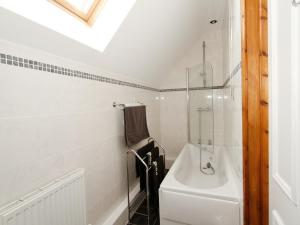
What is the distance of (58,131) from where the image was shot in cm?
131

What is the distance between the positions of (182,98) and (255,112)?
2445 mm

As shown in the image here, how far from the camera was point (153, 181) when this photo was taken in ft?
7.23

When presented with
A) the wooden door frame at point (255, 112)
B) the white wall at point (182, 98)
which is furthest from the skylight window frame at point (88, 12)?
the white wall at point (182, 98)

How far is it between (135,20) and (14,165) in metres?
1.55

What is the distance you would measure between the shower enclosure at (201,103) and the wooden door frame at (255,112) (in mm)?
2016

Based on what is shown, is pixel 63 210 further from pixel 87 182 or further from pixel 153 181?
pixel 153 181

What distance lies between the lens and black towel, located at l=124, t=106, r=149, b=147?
2.06m

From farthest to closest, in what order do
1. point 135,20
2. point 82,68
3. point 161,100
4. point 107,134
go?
1. point 161,100
2. point 107,134
3. point 135,20
4. point 82,68

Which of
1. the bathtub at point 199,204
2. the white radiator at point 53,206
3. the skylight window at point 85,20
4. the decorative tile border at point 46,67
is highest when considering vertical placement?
the skylight window at point 85,20

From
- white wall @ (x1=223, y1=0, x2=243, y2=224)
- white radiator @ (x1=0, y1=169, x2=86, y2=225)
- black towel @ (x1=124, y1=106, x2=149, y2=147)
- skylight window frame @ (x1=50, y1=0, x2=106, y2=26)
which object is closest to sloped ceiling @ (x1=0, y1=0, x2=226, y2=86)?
skylight window frame @ (x1=50, y1=0, x2=106, y2=26)

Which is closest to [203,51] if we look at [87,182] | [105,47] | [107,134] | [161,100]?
[161,100]

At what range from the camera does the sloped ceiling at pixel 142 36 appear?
1.10 m

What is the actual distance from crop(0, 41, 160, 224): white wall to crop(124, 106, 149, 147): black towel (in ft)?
0.38

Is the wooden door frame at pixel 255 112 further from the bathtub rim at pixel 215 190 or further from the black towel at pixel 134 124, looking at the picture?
the black towel at pixel 134 124
